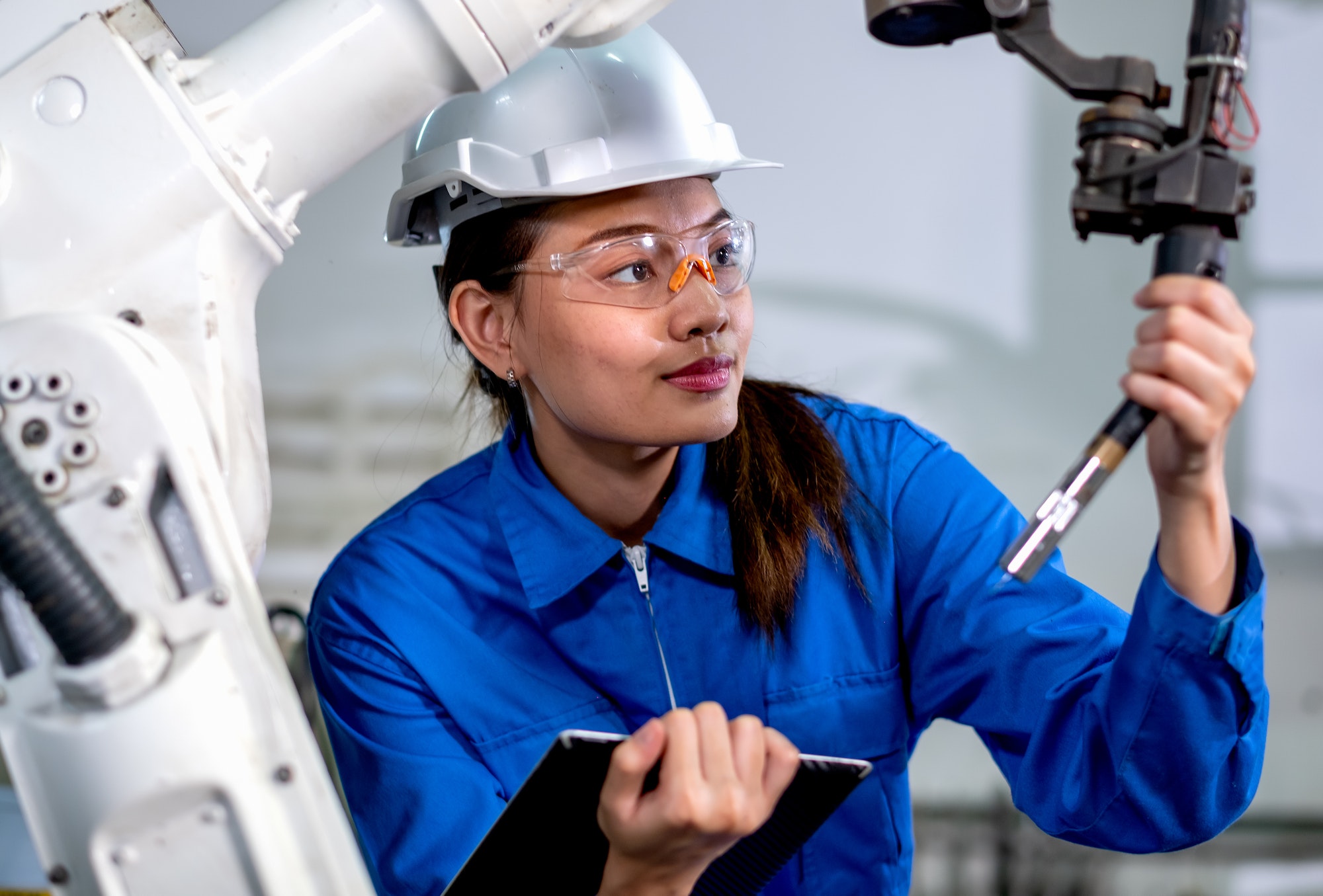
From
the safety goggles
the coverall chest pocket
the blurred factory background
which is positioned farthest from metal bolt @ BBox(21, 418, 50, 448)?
the blurred factory background

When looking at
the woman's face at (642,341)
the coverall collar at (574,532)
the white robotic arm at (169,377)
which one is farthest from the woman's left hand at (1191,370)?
the coverall collar at (574,532)

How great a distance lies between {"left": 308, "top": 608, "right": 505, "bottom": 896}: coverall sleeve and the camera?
3.98 feet

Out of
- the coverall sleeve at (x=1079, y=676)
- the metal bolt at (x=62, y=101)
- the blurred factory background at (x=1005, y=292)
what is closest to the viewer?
the metal bolt at (x=62, y=101)

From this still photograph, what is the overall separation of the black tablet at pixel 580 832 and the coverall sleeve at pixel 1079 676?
0.86 ft

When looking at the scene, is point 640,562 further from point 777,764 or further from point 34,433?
point 34,433

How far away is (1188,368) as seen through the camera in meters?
0.70

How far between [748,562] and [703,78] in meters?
1.61

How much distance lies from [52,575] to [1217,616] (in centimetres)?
81

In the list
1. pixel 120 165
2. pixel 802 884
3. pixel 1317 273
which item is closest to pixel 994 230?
pixel 1317 273

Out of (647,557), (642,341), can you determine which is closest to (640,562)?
(647,557)

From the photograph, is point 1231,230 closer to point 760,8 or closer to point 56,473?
point 56,473

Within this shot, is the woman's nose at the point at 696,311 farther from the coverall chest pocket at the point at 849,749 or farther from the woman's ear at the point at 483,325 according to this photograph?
the coverall chest pocket at the point at 849,749

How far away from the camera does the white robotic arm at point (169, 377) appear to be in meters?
0.69

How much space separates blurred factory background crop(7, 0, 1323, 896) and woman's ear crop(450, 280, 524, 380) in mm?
1055
